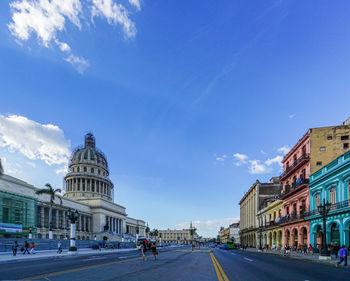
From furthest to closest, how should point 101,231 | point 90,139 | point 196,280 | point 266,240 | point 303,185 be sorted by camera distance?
point 90,139
point 101,231
point 266,240
point 303,185
point 196,280

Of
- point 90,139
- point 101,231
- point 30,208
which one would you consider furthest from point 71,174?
point 30,208

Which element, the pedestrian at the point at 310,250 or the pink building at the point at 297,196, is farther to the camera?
the pink building at the point at 297,196

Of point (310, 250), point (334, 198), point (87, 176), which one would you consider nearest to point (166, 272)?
point (334, 198)

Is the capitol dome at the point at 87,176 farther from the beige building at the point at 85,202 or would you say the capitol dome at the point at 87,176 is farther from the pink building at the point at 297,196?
the pink building at the point at 297,196

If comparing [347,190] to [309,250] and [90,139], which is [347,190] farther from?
[90,139]

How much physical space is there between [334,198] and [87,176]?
99078 mm

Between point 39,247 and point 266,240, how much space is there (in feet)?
163

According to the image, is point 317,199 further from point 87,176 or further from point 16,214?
point 87,176

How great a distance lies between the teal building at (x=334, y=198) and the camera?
32.7 meters

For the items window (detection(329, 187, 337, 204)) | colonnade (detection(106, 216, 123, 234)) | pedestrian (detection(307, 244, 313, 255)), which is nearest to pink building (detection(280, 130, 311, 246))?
pedestrian (detection(307, 244, 313, 255))

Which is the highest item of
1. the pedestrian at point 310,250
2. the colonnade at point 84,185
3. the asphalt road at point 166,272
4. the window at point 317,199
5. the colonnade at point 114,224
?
the colonnade at point 84,185

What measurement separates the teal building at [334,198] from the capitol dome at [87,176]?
9111cm

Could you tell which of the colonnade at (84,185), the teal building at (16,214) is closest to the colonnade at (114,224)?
the colonnade at (84,185)

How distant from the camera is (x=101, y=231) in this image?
99.2 metres
